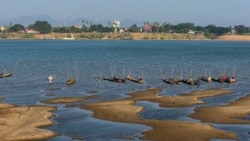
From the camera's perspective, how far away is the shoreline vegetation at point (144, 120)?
39688 mm

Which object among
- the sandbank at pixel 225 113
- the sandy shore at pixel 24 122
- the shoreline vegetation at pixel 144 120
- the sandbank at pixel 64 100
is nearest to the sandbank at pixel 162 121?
the shoreline vegetation at pixel 144 120

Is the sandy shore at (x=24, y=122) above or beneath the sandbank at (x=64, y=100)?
above

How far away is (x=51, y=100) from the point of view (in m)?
60.5

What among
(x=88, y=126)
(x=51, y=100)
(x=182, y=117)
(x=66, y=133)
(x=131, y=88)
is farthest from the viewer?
(x=131, y=88)

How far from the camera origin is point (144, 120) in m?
46.6

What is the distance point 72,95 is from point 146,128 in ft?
81.7

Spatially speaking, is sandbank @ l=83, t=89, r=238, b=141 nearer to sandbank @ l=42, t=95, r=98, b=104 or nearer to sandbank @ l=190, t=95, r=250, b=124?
sandbank @ l=190, t=95, r=250, b=124

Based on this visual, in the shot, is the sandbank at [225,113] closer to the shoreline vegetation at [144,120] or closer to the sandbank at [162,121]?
the shoreline vegetation at [144,120]

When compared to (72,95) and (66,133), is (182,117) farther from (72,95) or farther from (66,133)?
(72,95)

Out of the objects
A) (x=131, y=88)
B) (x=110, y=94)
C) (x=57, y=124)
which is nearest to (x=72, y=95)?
(x=110, y=94)

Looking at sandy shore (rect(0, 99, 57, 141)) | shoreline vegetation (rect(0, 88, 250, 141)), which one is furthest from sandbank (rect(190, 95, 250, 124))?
sandy shore (rect(0, 99, 57, 141))

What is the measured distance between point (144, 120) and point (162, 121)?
A: 1.89 meters

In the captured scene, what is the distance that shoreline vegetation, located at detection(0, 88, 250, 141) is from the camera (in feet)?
130

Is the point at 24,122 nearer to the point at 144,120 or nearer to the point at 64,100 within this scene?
the point at 144,120
